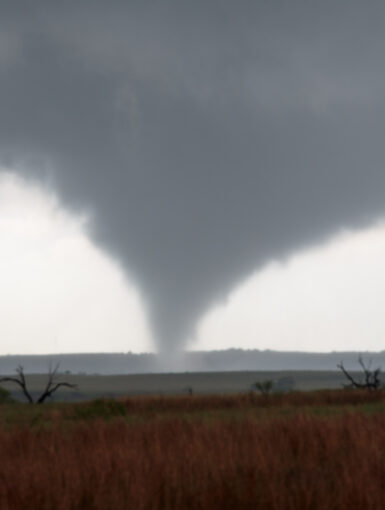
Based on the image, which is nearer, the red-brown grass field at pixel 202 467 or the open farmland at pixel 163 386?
the red-brown grass field at pixel 202 467

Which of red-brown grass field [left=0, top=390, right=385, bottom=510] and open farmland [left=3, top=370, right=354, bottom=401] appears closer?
red-brown grass field [left=0, top=390, right=385, bottom=510]

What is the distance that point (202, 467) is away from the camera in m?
9.33

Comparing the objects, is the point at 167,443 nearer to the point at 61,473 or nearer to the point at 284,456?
the point at 284,456

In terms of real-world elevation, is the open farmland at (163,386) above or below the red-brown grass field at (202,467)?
above

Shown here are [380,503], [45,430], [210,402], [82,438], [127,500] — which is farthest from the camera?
[210,402]

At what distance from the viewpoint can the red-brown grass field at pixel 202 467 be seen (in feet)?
24.4

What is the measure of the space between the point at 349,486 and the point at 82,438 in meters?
7.13

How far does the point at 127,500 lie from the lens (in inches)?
295

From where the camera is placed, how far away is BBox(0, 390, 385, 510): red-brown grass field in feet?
24.4

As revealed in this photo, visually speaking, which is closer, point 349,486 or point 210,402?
point 349,486

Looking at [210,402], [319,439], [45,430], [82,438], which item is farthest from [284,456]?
[210,402]

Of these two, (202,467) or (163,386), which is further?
(163,386)

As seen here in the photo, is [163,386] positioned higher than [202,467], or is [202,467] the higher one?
[163,386]

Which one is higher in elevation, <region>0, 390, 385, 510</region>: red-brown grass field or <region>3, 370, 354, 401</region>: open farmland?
<region>3, 370, 354, 401</region>: open farmland
